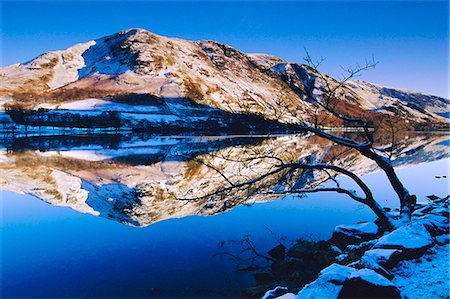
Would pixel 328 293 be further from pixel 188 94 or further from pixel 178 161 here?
pixel 188 94

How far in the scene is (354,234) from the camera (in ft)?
45.9

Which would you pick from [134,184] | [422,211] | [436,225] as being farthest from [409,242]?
[134,184]

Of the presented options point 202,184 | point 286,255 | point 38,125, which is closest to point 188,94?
point 38,125

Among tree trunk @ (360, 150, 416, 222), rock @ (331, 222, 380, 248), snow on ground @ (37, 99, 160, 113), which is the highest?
snow on ground @ (37, 99, 160, 113)

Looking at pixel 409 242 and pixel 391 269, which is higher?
pixel 409 242

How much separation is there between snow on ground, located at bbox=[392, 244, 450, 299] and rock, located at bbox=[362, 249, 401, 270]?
0.13 m

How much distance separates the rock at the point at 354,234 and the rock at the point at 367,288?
7425mm

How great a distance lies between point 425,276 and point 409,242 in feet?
4.46

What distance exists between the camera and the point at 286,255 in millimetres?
13078

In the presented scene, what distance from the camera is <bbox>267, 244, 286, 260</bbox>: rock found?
12854 mm

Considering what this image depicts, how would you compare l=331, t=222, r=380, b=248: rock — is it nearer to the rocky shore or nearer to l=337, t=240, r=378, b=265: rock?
l=337, t=240, r=378, b=265: rock

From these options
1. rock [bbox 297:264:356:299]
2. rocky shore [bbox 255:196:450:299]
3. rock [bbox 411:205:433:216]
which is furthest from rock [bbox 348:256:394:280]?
rock [bbox 411:205:433:216]

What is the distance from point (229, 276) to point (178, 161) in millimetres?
26610

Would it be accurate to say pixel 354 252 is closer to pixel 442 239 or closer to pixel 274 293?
pixel 442 239
